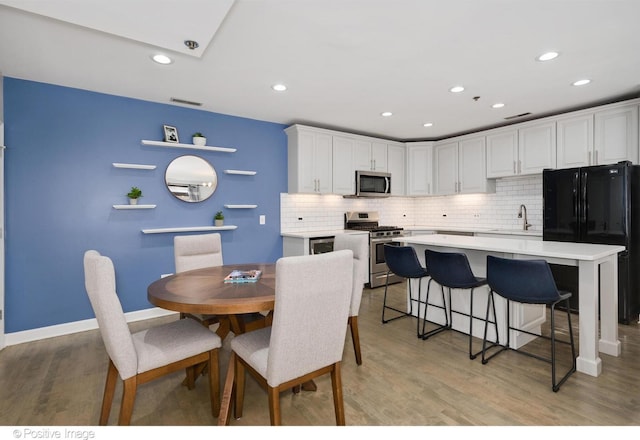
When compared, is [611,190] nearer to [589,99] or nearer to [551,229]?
[551,229]

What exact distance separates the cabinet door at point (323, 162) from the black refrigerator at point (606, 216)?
2.77m

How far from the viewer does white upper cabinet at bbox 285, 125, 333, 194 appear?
4.51m

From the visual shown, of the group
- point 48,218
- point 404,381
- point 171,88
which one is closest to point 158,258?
point 48,218

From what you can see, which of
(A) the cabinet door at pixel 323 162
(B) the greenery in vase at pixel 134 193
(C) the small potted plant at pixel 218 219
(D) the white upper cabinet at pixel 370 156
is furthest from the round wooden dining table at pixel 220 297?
(D) the white upper cabinet at pixel 370 156

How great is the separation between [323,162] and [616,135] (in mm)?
3368

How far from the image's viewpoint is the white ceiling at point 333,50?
202cm

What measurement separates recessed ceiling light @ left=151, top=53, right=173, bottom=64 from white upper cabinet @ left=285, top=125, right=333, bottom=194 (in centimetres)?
197

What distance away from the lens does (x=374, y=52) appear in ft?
8.53

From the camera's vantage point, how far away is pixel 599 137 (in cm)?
375

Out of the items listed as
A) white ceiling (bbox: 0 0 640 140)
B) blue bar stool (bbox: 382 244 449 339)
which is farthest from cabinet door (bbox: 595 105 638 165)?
blue bar stool (bbox: 382 244 449 339)

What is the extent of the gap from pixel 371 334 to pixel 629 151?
3353 millimetres

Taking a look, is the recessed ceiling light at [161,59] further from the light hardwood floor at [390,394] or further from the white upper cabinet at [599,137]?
the white upper cabinet at [599,137]

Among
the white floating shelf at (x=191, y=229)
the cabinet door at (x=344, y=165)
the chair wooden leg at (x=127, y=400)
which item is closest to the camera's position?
the chair wooden leg at (x=127, y=400)

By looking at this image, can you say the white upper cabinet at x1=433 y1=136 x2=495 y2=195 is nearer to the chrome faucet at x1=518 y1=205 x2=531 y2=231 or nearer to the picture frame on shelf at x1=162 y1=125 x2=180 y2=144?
the chrome faucet at x1=518 y1=205 x2=531 y2=231
